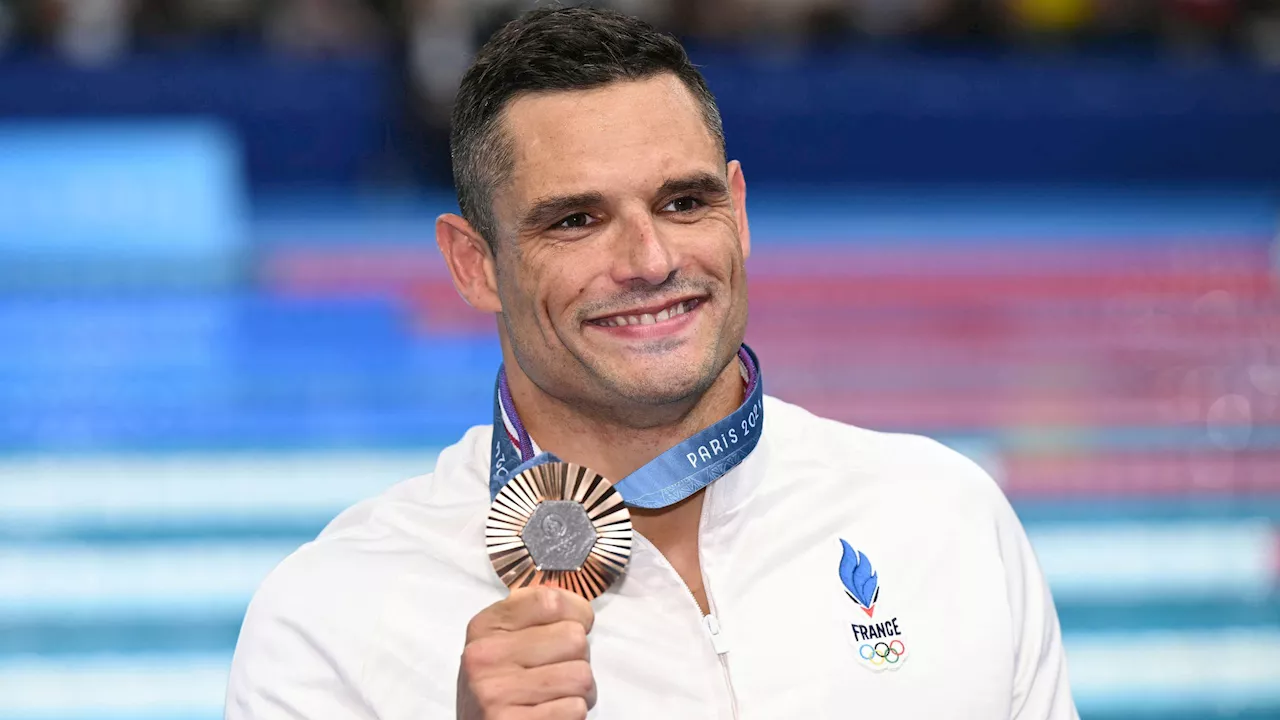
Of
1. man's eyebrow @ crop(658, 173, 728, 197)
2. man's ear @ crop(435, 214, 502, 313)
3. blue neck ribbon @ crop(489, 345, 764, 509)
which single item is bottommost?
blue neck ribbon @ crop(489, 345, 764, 509)

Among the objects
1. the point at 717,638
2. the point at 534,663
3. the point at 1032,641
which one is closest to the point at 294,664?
the point at 534,663

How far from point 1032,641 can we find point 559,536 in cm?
58

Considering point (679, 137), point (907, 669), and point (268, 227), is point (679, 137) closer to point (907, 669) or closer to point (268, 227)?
point (907, 669)

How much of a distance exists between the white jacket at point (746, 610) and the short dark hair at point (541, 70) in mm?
328

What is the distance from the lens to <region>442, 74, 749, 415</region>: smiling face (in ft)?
5.32

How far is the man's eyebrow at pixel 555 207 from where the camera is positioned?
1619mm

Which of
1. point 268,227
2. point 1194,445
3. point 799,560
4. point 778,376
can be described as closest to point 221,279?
point 268,227

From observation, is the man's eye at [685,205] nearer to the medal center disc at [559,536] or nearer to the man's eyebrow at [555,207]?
the man's eyebrow at [555,207]

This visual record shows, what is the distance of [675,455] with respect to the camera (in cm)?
169

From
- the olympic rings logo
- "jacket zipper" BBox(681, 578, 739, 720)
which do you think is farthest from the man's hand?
the olympic rings logo

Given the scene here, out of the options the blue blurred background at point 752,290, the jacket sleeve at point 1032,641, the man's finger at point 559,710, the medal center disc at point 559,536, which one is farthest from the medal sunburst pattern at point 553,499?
the blue blurred background at point 752,290

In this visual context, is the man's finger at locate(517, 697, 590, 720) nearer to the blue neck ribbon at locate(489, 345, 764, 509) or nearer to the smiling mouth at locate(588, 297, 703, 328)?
the blue neck ribbon at locate(489, 345, 764, 509)

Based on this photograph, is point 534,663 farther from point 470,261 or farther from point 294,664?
point 470,261

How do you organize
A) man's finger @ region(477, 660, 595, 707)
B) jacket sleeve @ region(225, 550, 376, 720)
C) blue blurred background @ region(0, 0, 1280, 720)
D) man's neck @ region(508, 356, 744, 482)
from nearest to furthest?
man's finger @ region(477, 660, 595, 707), jacket sleeve @ region(225, 550, 376, 720), man's neck @ region(508, 356, 744, 482), blue blurred background @ region(0, 0, 1280, 720)
